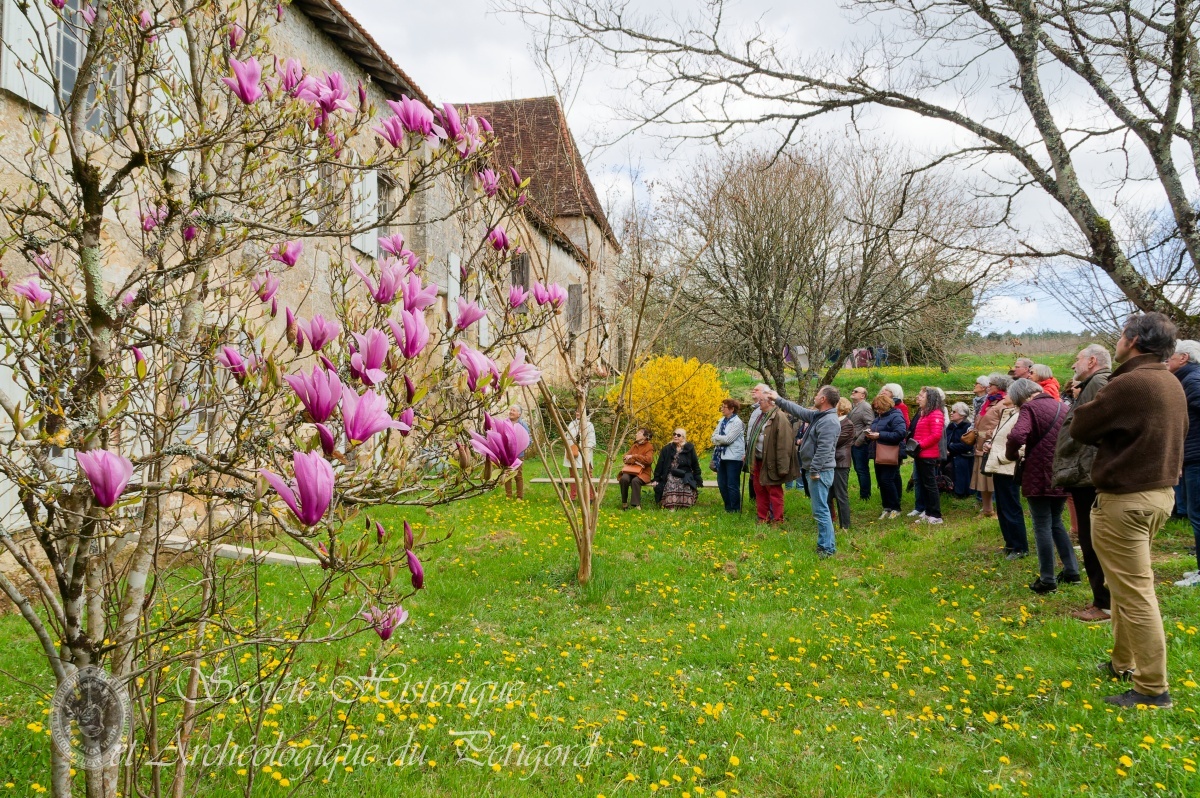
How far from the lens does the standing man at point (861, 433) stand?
9.64m

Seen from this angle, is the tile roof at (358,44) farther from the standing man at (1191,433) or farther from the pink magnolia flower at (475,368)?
the standing man at (1191,433)

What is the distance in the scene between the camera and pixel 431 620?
5562mm

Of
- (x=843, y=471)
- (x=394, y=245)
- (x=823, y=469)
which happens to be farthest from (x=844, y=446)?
(x=394, y=245)

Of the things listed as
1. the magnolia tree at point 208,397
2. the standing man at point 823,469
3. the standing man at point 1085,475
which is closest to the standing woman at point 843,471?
the standing man at point 823,469

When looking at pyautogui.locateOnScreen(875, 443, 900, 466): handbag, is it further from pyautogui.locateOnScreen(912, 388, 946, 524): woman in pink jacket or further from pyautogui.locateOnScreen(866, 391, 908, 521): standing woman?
pyautogui.locateOnScreen(912, 388, 946, 524): woman in pink jacket

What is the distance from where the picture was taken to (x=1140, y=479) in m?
3.79

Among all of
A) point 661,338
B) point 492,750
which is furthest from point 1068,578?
point 661,338

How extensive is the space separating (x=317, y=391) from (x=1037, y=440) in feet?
20.4

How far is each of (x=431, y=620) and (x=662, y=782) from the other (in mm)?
2777

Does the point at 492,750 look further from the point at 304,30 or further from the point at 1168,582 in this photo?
the point at 304,30

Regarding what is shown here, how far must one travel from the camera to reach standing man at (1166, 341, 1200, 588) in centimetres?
534

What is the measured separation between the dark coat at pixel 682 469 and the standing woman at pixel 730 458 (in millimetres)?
422

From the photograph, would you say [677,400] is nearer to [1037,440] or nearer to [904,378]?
[1037,440]

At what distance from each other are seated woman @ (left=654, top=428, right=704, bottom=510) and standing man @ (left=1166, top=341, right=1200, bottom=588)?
596cm
